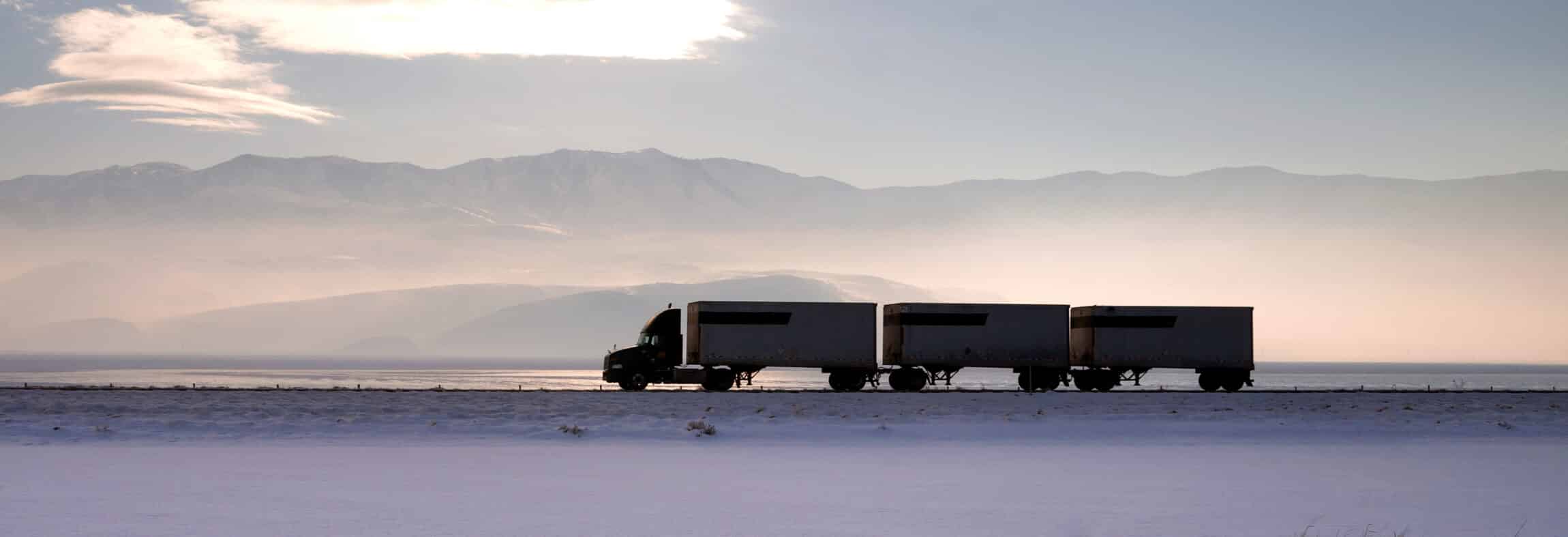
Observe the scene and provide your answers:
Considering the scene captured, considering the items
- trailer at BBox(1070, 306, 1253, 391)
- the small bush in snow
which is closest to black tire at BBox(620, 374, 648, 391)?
trailer at BBox(1070, 306, 1253, 391)

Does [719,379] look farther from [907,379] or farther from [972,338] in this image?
[972,338]

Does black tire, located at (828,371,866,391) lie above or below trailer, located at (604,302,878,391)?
below

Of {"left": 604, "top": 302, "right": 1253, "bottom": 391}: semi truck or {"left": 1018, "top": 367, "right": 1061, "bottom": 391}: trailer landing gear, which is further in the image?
{"left": 1018, "top": 367, "right": 1061, "bottom": 391}: trailer landing gear

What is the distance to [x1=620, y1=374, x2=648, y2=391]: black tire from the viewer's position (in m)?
53.2

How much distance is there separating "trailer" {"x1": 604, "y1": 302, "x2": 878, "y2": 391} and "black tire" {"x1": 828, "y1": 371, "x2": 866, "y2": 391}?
36 mm

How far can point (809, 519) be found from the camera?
18266 millimetres

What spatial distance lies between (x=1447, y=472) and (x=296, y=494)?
19.3m

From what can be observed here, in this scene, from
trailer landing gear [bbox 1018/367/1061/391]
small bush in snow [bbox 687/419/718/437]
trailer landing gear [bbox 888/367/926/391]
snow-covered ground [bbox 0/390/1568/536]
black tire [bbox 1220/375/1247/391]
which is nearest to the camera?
snow-covered ground [bbox 0/390/1568/536]

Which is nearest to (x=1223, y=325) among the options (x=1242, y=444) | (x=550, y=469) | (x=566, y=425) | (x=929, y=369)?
(x=929, y=369)

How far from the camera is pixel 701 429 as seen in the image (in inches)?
1395

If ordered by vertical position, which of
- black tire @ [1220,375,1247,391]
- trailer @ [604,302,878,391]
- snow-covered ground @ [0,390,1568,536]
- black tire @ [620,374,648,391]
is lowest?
snow-covered ground @ [0,390,1568,536]

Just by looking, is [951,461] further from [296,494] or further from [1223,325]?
[1223,325]

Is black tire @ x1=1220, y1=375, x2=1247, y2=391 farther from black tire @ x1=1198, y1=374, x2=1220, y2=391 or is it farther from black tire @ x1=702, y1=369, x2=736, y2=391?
black tire @ x1=702, y1=369, x2=736, y2=391

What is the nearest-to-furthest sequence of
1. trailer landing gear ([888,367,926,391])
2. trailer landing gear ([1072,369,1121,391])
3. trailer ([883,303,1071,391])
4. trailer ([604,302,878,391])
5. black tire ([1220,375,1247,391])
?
trailer ([604,302,878,391]) → trailer ([883,303,1071,391]) → trailer landing gear ([888,367,926,391]) → trailer landing gear ([1072,369,1121,391]) → black tire ([1220,375,1247,391])
